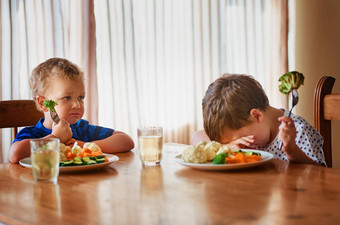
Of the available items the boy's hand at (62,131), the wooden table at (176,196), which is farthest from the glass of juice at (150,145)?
the boy's hand at (62,131)

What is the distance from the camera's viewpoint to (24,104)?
6.34 ft

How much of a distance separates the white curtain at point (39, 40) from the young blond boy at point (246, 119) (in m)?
1.59

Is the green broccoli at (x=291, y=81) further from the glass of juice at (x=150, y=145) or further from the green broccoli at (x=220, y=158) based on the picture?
the glass of juice at (x=150, y=145)

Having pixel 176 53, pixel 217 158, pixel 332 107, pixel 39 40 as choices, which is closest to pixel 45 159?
pixel 217 158

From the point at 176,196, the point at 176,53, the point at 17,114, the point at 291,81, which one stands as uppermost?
the point at 176,53

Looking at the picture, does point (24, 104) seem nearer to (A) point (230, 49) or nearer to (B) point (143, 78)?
(B) point (143, 78)

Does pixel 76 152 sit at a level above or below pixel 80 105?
below

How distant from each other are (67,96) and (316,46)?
11.4 ft

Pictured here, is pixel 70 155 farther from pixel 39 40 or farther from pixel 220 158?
pixel 39 40

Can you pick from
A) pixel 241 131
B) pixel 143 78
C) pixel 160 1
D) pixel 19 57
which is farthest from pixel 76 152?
pixel 160 1

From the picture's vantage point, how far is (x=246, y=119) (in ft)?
5.49

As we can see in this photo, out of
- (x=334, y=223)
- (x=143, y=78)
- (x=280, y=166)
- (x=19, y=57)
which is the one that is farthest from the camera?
(x=143, y=78)

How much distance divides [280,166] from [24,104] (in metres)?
1.15

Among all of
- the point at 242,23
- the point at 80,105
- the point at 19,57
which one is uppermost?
the point at 242,23
